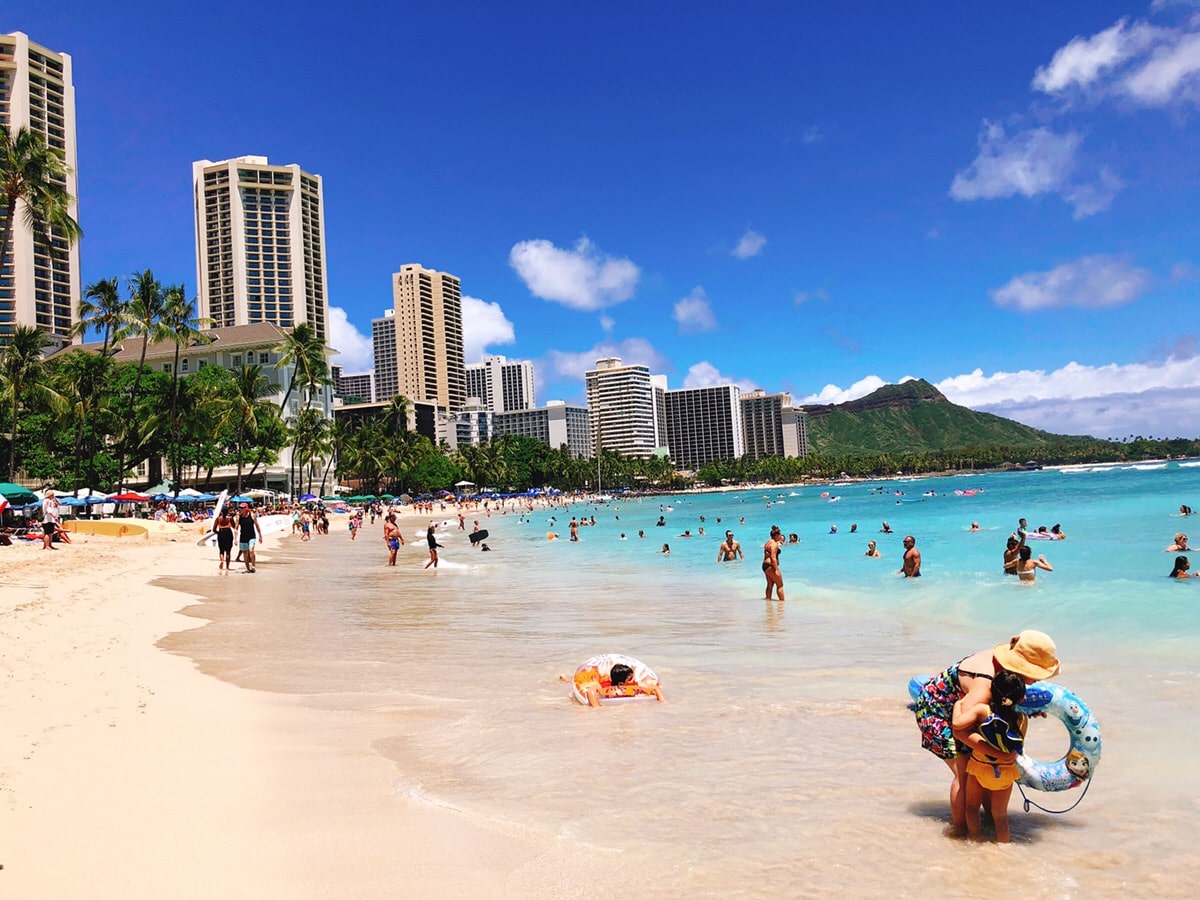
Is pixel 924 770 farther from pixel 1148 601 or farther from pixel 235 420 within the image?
pixel 235 420

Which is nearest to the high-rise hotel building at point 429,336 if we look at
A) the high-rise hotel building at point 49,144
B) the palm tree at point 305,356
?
the high-rise hotel building at point 49,144

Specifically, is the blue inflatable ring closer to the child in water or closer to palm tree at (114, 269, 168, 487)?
the child in water

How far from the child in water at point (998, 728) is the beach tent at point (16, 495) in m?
30.1

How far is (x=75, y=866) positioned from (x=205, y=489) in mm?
72031

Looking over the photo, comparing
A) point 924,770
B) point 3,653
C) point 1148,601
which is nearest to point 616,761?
point 924,770

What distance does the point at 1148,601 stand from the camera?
A: 1340cm

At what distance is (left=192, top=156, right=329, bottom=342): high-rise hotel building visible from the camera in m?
123

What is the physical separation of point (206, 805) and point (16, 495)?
28.3m

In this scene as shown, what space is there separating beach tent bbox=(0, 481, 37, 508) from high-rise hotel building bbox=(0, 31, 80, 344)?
254 feet

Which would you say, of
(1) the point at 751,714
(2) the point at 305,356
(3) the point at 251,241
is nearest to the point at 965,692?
(1) the point at 751,714

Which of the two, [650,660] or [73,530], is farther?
[73,530]

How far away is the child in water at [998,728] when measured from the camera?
157 inches

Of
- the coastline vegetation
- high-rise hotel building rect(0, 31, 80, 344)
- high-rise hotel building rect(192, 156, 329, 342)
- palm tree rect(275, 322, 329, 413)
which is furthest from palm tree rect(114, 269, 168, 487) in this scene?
high-rise hotel building rect(192, 156, 329, 342)

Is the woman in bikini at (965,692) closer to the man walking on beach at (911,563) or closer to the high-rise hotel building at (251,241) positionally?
the man walking on beach at (911,563)
